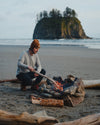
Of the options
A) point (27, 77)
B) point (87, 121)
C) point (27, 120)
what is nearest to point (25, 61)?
point (27, 77)

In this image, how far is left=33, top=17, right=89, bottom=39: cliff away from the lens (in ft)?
297

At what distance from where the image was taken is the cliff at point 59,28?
90.4m

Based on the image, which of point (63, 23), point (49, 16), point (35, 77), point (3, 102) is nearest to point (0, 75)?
point (35, 77)

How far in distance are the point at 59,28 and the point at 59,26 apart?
7.13 feet

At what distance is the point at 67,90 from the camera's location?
202 inches

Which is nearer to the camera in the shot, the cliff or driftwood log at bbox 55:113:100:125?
driftwood log at bbox 55:113:100:125

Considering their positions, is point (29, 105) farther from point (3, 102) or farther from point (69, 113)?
point (69, 113)

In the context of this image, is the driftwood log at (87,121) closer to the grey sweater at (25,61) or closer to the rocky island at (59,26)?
the grey sweater at (25,61)

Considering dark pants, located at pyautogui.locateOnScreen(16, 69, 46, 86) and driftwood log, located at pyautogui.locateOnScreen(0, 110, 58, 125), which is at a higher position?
driftwood log, located at pyautogui.locateOnScreen(0, 110, 58, 125)

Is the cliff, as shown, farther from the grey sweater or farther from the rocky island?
the grey sweater

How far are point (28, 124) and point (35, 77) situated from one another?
3638mm

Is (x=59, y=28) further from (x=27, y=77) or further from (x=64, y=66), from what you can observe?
(x=27, y=77)

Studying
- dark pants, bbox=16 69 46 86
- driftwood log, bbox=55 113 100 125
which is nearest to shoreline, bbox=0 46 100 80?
dark pants, bbox=16 69 46 86

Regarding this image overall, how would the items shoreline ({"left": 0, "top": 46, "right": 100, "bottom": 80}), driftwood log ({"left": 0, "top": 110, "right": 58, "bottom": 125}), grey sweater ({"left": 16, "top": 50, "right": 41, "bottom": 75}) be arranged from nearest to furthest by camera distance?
driftwood log ({"left": 0, "top": 110, "right": 58, "bottom": 125})
grey sweater ({"left": 16, "top": 50, "right": 41, "bottom": 75})
shoreline ({"left": 0, "top": 46, "right": 100, "bottom": 80})
